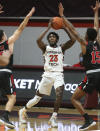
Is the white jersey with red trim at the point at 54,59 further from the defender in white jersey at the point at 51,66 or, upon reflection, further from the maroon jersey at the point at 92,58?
the maroon jersey at the point at 92,58

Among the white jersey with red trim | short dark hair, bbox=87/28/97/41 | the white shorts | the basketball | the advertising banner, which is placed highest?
the basketball

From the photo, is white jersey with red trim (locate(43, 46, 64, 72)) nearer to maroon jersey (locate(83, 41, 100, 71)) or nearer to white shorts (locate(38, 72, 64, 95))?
white shorts (locate(38, 72, 64, 95))

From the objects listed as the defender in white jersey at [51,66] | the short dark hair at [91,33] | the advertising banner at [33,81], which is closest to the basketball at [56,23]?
the defender in white jersey at [51,66]

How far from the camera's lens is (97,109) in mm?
12469

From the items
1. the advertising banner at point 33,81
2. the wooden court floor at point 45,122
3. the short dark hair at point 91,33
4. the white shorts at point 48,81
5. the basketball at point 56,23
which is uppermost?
the basketball at point 56,23

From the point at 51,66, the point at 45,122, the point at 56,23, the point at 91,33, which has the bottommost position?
the point at 45,122

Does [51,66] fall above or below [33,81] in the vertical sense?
above

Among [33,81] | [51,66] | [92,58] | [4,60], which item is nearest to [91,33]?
[92,58]

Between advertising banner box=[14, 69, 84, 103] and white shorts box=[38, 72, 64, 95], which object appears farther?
advertising banner box=[14, 69, 84, 103]

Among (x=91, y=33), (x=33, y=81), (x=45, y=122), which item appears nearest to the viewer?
(x=91, y=33)

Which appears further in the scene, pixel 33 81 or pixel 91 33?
pixel 33 81

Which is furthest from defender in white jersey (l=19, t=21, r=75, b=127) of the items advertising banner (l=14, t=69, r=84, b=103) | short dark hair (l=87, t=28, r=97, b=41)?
advertising banner (l=14, t=69, r=84, b=103)

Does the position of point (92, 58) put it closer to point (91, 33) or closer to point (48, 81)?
point (91, 33)

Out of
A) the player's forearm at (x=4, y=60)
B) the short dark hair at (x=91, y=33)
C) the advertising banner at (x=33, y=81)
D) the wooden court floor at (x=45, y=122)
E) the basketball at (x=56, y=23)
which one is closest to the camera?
the short dark hair at (x=91, y=33)
